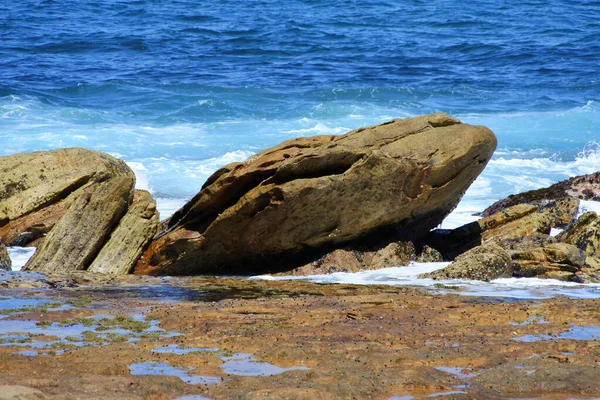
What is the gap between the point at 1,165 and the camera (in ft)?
56.2

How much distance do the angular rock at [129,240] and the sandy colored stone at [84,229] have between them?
165 mm

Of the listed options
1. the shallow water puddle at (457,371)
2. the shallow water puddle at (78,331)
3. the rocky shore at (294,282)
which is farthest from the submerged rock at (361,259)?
the shallow water puddle at (457,371)

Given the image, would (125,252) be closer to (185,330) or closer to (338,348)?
(185,330)

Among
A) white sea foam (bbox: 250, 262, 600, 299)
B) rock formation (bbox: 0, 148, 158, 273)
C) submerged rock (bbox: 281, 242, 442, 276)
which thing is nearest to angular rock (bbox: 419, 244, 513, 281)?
white sea foam (bbox: 250, 262, 600, 299)

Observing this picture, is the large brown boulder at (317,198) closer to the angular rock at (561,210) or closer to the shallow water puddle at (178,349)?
the angular rock at (561,210)

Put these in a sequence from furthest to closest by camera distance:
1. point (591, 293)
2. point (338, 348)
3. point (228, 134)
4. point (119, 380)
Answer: point (228, 134)
point (591, 293)
point (338, 348)
point (119, 380)

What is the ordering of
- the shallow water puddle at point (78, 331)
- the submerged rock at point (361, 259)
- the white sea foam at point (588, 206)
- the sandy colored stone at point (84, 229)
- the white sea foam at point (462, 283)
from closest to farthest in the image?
the shallow water puddle at point (78, 331), the white sea foam at point (462, 283), the submerged rock at point (361, 259), the sandy colored stone at point (84, 229), the white sea foam at point (588, 206)

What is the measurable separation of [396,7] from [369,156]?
41155mm

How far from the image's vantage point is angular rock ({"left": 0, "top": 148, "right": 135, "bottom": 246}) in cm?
1599

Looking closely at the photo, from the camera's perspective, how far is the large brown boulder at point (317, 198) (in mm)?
14039

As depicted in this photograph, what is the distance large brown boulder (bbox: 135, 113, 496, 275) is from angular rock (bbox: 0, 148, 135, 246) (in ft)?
6.54

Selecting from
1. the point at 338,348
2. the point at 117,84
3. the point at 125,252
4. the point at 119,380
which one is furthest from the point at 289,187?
the point at 117,84

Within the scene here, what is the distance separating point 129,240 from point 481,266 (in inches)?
229

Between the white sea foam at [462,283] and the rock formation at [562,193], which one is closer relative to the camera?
the white sea foam at [462,283]
